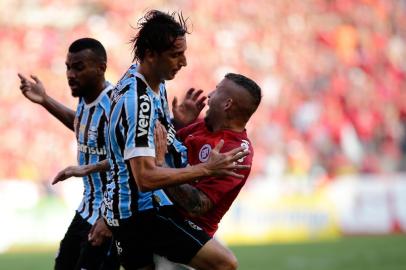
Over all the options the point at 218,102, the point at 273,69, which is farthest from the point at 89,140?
the point at 273,69

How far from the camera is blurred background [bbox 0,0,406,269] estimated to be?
1969 cm

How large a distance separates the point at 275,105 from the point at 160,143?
1635 centimetres

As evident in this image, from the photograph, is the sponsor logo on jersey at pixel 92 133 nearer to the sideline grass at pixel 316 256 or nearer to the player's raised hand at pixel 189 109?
the player's raised hand at pixel 189 109

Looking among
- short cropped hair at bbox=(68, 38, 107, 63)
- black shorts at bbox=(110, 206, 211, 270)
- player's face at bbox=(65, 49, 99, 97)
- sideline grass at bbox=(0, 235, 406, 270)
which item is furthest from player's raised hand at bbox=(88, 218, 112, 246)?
sideline grass at bbox=(0, 235, 406, 270)

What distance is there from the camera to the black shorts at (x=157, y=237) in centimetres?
623

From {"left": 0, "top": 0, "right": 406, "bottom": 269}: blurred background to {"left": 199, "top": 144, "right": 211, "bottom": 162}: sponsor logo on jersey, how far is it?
12351 millimetres

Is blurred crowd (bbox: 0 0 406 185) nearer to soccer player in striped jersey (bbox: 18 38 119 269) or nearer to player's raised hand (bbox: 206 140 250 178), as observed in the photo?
soccer player in striped jersey (bbox: 18 38 119 269)

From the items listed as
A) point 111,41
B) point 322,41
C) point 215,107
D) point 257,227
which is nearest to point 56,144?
point 111,41

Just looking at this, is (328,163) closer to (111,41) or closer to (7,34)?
(111,41)

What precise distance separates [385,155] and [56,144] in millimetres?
7819

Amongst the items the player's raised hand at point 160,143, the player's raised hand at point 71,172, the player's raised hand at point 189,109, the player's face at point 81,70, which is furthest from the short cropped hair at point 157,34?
the player's face at point 81,70

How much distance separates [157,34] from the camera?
6.02m

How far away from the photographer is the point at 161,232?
6.27 m

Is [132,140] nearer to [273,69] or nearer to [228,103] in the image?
[228,103]
